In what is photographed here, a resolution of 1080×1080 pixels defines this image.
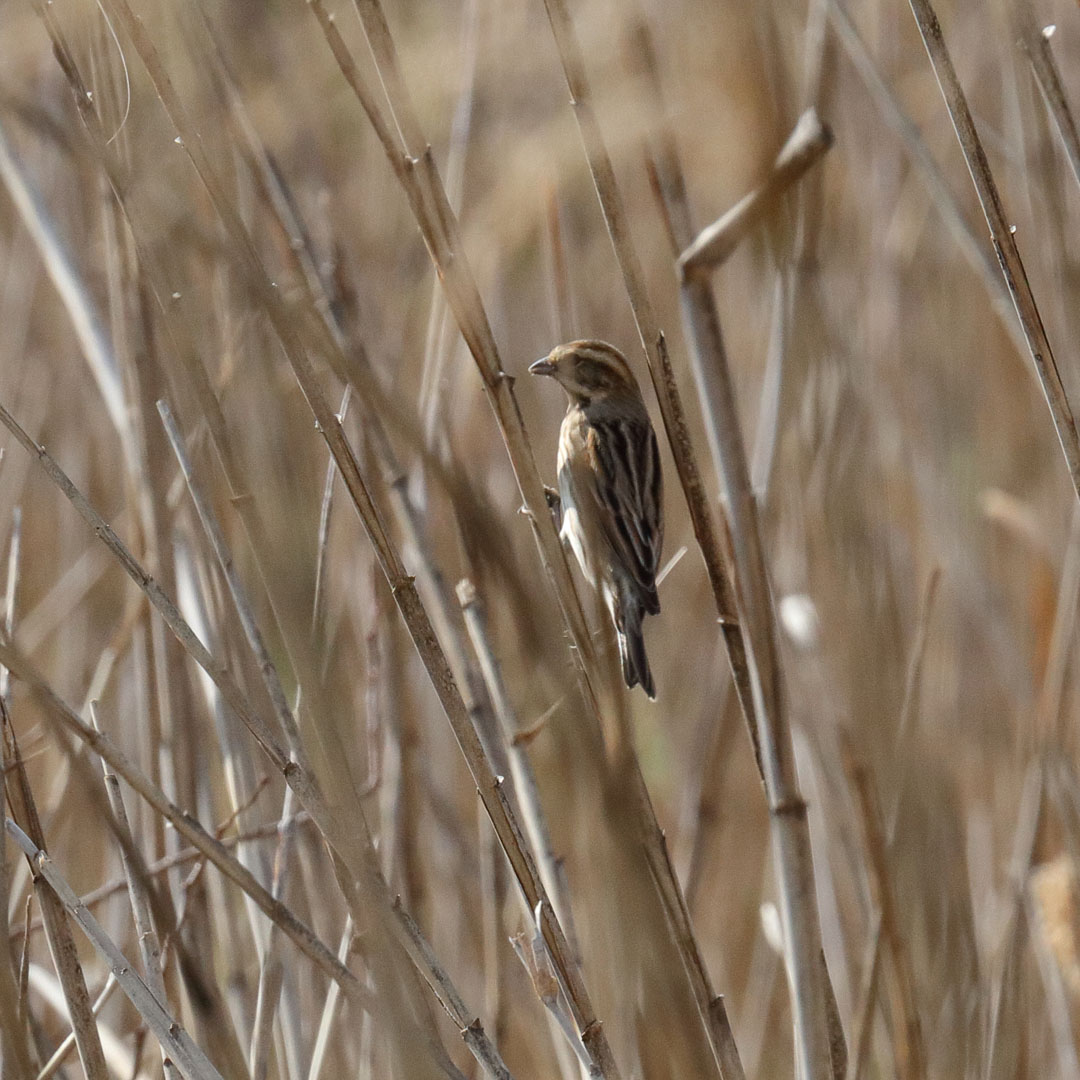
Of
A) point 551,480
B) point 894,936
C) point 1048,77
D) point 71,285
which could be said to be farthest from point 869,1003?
point 71,285

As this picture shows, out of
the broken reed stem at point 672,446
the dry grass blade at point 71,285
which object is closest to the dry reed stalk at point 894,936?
the broken reed stem at point 672,446

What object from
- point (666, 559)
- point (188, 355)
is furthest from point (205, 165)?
point (666, 559)

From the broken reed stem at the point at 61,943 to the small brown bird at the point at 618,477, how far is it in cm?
100

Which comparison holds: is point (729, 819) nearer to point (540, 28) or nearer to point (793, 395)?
point (793, 395)

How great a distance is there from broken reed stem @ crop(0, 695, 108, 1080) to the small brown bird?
3.27 ft

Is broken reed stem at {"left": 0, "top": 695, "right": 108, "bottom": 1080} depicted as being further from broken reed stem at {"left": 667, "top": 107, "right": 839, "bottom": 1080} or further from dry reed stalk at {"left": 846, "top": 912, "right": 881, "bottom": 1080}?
dry reed stalk at {"left": 846, "top": 912, "right": 881, "bottom": 1080}

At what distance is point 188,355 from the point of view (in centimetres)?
103

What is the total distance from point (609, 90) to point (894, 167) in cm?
88

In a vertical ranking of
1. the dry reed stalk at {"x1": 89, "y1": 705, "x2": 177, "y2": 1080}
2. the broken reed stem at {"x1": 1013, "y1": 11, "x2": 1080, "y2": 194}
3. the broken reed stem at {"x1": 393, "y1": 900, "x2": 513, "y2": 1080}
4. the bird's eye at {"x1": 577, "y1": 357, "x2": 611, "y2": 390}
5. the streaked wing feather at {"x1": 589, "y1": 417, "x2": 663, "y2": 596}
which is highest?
the bird's eye at {"x1": 577, "y1": 357, "x2": 611, "y2": 390}

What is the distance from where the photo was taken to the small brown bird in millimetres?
2223

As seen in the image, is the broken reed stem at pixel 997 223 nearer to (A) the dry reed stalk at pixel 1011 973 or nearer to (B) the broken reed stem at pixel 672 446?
(B) the broken reed stem at pixel 672 446

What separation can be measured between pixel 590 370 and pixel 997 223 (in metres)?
1.15

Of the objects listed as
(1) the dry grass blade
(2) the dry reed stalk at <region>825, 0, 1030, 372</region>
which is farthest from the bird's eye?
(1) the dry grass blade

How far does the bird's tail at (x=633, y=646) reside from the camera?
218 centimetres
